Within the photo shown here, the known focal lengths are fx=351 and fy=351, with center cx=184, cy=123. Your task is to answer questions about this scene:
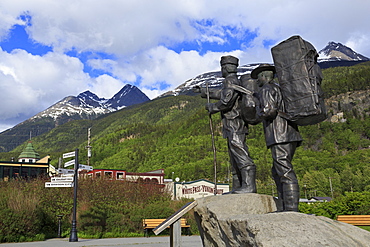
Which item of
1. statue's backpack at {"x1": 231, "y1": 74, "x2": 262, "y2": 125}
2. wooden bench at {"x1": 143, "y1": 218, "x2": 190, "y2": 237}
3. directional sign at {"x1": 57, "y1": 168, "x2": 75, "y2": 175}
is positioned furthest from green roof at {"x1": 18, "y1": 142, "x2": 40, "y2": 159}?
statue's backpack at {"x1": 231, "y1": 74, "x2": 262, "y2": 125}

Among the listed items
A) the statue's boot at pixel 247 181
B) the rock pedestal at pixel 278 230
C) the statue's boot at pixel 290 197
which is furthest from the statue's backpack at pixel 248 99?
the rock pedestal at pixel 278 230

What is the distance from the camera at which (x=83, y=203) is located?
15.0 metres

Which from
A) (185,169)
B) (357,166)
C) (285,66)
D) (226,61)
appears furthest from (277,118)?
(185,169)

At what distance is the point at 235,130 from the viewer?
6.55 metres

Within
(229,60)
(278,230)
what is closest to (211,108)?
(229,60)

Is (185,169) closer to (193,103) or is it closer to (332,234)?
(332,234)

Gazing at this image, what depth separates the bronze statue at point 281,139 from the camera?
5205 millimetres

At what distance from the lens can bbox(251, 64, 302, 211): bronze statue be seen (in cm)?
520

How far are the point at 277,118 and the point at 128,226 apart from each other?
36.0 ft

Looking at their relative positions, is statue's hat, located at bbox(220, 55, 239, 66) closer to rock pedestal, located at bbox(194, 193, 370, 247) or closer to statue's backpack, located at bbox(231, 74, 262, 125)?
statue's backpack, located at bbox(231, 74, 262, 125)

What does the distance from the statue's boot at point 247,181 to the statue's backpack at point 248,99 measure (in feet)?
2.79

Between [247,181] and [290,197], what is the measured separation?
115 cm

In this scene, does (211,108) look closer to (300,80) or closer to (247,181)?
(247,181)

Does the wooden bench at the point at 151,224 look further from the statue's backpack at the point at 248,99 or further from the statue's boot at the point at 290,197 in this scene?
the statue's boot at the point at 290,197
